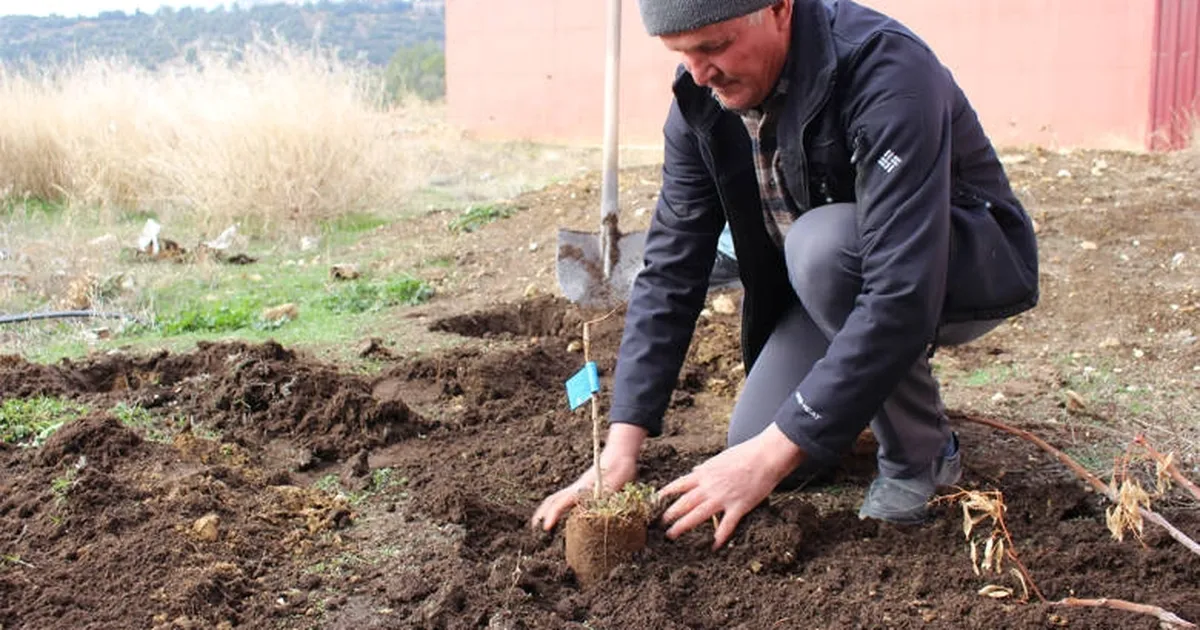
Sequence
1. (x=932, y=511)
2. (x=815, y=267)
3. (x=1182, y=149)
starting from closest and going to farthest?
(x=815, y=267), (x=932, y=511), (x=1182, y=149)

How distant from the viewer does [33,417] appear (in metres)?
3.62

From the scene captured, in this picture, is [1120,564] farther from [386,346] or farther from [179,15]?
[179,15]

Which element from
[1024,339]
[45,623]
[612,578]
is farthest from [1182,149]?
[45,623]

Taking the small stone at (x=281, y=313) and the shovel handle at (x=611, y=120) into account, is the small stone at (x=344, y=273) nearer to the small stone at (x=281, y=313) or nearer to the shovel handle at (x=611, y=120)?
the small stone at (x=281, y=313)

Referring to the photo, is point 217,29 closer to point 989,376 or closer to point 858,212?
point 989,376

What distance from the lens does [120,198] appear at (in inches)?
383

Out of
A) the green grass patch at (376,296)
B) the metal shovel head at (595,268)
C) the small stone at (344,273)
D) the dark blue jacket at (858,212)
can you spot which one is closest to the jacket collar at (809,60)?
the dark blue jacket at (858,212)

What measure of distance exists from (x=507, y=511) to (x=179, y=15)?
37.1m

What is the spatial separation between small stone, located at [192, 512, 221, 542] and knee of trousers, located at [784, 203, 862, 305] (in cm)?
142

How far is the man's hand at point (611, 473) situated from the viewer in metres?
2.57

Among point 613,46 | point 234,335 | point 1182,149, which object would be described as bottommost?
point 234,335

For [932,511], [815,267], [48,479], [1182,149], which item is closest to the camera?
[815,267]

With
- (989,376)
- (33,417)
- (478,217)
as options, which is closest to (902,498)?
(989,376)

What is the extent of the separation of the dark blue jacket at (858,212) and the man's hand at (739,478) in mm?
54
